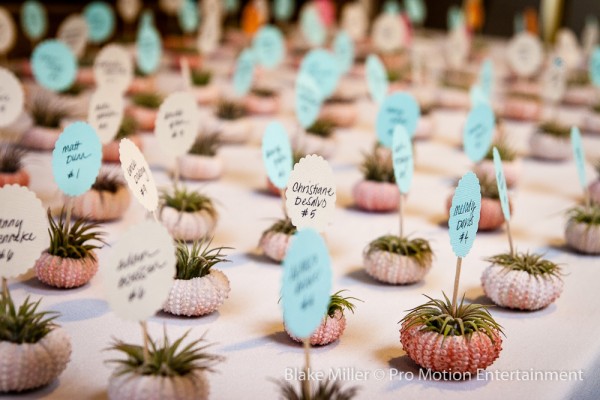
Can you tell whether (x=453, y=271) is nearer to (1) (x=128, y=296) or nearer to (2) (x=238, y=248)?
(2) (x=238, y=248)

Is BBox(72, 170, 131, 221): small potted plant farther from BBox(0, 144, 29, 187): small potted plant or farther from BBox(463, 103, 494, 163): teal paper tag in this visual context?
BBox(463, 103, 494, 163): teal paper tag

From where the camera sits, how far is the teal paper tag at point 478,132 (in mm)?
4141

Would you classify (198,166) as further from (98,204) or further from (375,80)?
(375,80)

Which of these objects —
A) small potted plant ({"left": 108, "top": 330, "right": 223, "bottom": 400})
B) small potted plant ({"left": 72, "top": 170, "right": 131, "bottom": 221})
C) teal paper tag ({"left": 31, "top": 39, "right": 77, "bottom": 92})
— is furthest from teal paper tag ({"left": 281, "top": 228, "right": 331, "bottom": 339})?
teal paper tag ({"left": 31, "top": 39, "right": 77, "bottom": 92})

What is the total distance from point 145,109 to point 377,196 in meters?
1.89

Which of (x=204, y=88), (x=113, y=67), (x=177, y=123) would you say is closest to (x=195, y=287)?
(x=177, y=123)

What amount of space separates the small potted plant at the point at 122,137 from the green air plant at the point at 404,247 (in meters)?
1.59

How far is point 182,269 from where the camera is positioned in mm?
2893

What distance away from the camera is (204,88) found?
6133 mm

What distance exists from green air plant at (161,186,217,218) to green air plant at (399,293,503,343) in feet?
4.10

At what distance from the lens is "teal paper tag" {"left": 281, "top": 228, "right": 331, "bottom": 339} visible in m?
2.09

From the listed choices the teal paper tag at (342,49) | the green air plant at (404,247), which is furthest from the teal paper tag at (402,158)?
the teal paper tag at (342,49)

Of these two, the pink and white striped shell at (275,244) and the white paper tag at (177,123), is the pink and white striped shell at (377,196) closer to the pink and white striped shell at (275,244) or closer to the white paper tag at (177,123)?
the pink and white striped shell at (275,244)

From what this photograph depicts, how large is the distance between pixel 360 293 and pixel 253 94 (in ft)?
10.3
